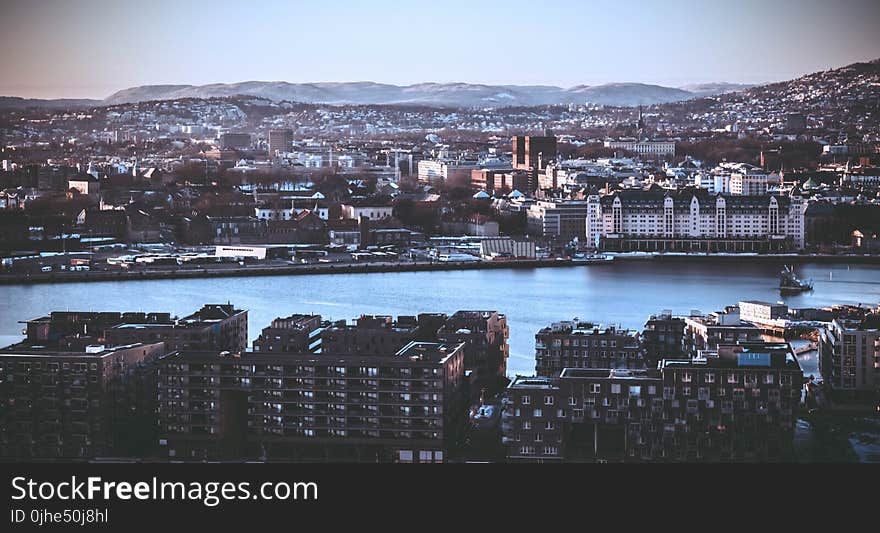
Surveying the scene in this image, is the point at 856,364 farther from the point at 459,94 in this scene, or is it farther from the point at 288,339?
the point at 459,94

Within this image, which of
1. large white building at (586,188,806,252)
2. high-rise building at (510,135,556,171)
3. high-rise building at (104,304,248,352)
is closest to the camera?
high-rise building at (104,304,248,352)

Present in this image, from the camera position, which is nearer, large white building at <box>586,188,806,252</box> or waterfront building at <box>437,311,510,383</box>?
waterfront building at <box>437,311,510,383</box>

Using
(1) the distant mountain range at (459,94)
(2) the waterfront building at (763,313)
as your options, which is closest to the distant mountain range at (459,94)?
(1) the distant mountain range at (459,94)

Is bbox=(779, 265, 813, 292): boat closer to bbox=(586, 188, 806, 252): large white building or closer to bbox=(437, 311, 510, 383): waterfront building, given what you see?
bbox=(586, 188, 806, 252): large white building

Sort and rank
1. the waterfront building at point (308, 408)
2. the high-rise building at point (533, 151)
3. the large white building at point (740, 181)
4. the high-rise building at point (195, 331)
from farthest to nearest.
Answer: the high-rise building at point (533, 151), the large white building at point (740, 181), the high-rise building at point (195, 331), the waterfront building at point (308, 408)

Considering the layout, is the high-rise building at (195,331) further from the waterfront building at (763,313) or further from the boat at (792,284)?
the boat at (792,284)

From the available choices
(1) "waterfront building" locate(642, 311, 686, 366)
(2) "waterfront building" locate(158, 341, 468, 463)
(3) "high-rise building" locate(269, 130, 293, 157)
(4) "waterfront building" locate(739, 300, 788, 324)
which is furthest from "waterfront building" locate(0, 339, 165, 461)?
(3) "high-rise building" locate(269, 130, 293, 157)
